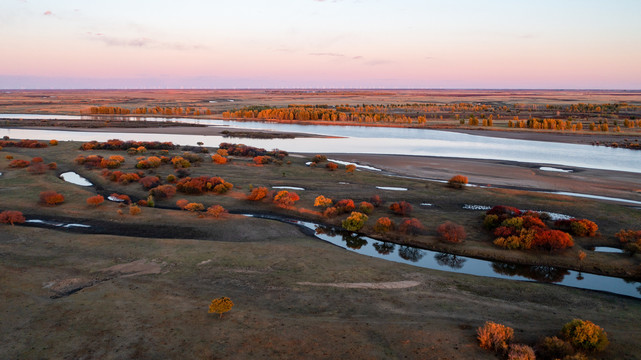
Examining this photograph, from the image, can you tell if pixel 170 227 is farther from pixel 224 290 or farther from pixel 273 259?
pixel 224 290

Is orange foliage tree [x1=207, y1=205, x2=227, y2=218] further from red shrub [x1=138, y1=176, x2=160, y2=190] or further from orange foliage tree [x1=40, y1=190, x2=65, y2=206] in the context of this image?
orange foliage tree [x1=40, y1=190, x2=65, y2=206]

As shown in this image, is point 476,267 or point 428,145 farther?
point 428,145

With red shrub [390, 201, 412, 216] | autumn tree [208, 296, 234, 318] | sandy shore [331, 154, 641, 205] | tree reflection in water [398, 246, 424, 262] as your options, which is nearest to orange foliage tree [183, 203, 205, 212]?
red shrub [390, 201, 412, 216]

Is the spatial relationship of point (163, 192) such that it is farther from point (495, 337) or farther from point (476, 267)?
point (495, 337)

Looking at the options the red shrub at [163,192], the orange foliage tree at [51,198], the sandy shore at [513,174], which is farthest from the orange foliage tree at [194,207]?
the sandy shore at [513,174]

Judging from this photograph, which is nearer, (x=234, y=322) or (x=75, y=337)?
(x=75, y=337)

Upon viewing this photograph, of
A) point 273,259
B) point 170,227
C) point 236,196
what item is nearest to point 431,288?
point 273,259

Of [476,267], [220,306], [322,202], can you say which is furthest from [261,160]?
[220,306]
